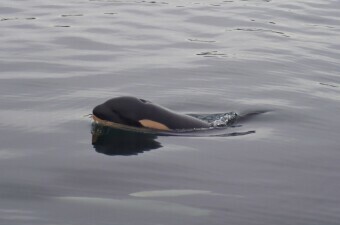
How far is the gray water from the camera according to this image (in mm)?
7625

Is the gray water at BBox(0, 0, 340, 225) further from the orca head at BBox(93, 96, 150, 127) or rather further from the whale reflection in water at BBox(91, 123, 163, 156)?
the orca head at BBox(93, 96, 150, 127)

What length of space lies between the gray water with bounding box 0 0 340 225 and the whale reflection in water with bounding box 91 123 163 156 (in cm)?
7

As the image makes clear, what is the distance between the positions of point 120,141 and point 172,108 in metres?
1.92

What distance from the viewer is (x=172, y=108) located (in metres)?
11.2

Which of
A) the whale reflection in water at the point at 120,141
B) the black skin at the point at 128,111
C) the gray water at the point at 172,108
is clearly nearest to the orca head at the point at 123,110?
the black skin at the point at 128,111

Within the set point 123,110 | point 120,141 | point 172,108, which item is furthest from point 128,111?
point 172,108

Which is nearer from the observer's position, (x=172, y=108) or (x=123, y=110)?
(x=123, y=110)

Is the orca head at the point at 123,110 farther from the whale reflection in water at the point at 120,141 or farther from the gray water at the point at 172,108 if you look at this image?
the gray water at the point at 172,108

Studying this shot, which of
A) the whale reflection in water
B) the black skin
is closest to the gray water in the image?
the whale reflection in water

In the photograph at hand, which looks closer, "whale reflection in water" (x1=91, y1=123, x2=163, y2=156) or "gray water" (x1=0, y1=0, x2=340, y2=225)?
"gray water" (x1=0, y1=0, x2=340, y2=225)

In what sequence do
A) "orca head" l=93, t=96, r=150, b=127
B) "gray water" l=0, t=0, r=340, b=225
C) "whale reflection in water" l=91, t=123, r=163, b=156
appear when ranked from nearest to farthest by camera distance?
"gray water" l=0, t=0, r=340, b=225
"whale reflection in water" l=91, t=123, r=163, b=156
"orca head" l=93, t=96, r=150, b=127

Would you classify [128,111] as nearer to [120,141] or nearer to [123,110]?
[123,110]

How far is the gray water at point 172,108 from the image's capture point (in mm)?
7625

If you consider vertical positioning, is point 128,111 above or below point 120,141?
above
